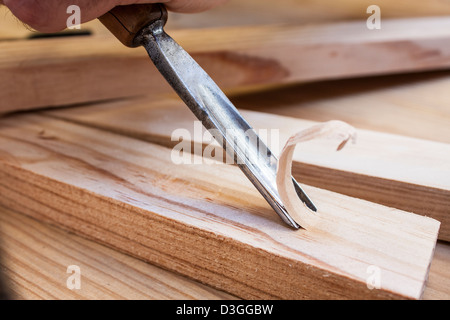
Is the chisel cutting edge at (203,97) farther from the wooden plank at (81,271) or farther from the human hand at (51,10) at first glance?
the wooden plank at (81,271)

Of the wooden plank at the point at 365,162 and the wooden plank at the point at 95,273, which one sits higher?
the wooden plank at the point at 365,162

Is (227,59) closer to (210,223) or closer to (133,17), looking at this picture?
(133,17)

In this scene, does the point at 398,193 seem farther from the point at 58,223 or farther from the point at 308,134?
the point at 58,223

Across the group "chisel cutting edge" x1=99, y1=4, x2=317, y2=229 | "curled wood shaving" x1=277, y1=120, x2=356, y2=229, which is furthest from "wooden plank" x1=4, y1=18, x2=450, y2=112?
"curled wood shaving" x1=277, y1=120, x2=356, y2=229

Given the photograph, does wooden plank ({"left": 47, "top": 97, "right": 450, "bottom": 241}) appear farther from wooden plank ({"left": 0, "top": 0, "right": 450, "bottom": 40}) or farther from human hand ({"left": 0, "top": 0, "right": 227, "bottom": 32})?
wooden plank ({"left": 0, "top": 0, "right": 450, "bottom": 40})

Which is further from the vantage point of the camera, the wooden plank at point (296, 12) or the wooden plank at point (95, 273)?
the wooden plank at point (296, 12)

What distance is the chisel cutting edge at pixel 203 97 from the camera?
568mm

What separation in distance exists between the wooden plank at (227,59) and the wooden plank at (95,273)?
347 mm

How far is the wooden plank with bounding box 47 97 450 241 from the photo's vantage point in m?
0.63

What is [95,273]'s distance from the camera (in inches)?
23.9

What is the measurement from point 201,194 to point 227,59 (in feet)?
1.55

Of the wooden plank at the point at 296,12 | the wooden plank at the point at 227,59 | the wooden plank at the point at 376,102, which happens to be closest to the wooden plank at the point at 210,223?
the wooden plank at the point at 227,59
